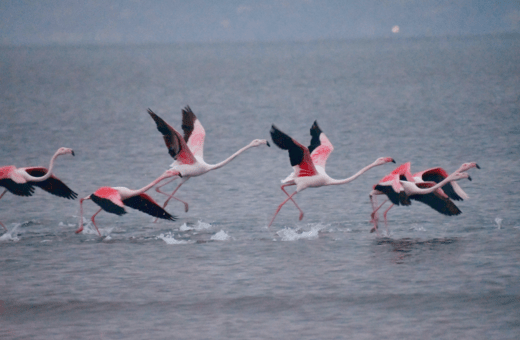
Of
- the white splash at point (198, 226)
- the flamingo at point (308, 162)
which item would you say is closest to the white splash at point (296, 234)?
the flamingo at point (308, 162)

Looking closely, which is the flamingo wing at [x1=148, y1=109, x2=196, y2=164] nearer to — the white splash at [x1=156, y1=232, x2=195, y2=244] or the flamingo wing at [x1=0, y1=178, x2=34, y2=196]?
the white splash at [x1=156, y1=232, x2=195, y2=244]

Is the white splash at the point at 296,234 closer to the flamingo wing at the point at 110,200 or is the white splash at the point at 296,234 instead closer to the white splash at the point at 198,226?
the white splash at the point at 198,226

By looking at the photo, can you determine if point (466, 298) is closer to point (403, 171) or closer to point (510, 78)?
point (403, 171)

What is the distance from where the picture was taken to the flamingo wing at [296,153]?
14.1 meters

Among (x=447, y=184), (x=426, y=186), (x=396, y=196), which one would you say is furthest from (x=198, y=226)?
(x=447, y=184)

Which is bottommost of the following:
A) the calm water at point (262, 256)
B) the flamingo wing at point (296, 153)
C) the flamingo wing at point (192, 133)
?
the calm water at point (262, 256)

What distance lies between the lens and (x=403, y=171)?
14312 mm

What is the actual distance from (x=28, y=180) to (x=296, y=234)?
503cm

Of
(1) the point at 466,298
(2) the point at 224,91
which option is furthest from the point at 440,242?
(2) the point at 224,91

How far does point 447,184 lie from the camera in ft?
48.9

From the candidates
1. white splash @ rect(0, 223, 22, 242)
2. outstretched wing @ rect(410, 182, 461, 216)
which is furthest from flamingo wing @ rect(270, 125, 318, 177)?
white splash @ rect(0, 223, 22, 242)

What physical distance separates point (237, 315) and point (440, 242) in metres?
4.77

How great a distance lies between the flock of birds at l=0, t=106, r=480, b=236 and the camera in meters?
14.0

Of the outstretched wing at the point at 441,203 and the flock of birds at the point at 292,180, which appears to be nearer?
the flock of birds at the point at 292,180
